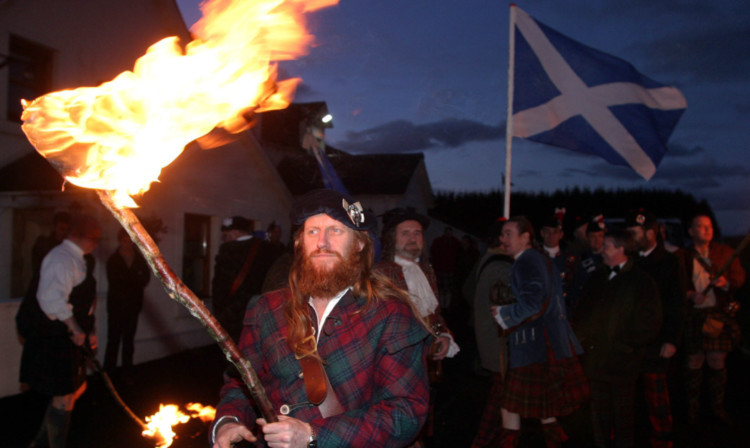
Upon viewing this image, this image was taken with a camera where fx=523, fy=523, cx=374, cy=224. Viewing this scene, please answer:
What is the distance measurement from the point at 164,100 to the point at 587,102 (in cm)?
678

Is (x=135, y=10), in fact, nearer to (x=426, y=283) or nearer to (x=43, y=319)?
(x=43, y=319)

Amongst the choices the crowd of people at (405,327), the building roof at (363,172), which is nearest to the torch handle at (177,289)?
the crowd of people at (405,327)

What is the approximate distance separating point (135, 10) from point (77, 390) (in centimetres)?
923

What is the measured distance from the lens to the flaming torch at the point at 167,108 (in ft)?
6.12

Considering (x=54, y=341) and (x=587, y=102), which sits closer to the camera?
(x=54, y=341)

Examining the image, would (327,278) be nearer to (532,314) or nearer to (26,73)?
(532,314)

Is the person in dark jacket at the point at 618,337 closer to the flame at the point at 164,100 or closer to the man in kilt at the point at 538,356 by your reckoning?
the man in kilt at the point at 538,356

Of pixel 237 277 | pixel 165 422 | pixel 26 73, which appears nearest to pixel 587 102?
pixel 237 277

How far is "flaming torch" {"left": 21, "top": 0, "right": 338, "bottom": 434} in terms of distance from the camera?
1.87 m

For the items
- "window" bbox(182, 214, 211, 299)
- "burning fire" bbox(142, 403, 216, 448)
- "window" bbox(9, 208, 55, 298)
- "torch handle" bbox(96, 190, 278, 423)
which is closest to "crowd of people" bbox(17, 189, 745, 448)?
"torch handle" bbox(96, 190, 278, 423)

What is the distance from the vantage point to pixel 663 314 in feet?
17.4

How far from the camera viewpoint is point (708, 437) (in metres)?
5.81

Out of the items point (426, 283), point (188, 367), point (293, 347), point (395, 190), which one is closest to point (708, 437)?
point (426, 283)

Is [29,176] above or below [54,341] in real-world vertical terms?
above
